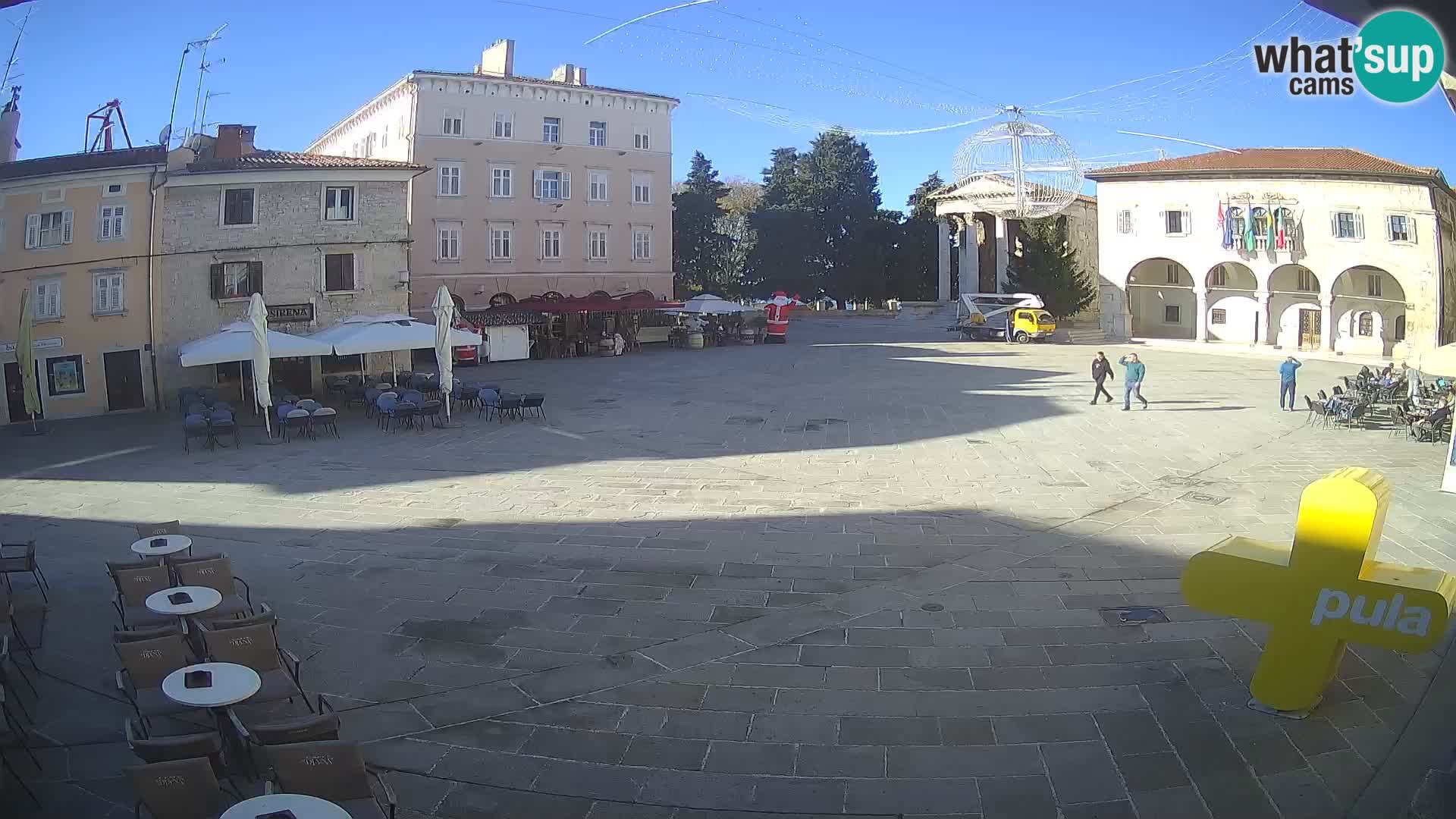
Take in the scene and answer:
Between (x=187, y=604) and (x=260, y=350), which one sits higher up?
(x=260, y=350)

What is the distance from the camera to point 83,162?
22.6m

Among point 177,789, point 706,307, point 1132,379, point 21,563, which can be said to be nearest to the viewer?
point 177,789

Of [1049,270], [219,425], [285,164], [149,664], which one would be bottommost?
[149,664]

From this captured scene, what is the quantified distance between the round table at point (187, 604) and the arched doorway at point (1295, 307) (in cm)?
4102

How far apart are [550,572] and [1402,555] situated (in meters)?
8.23

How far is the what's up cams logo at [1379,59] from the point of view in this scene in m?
4.34

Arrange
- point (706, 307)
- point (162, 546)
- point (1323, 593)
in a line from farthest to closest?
point (706, 307), point (162, 546), point (1323, 593)

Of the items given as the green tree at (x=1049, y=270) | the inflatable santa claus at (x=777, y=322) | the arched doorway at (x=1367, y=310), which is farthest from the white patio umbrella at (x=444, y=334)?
the green tree at (x=1049, y=270)

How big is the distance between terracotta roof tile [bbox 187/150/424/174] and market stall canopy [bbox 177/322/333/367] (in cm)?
606

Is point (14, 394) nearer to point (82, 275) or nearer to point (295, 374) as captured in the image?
point (82, 275)

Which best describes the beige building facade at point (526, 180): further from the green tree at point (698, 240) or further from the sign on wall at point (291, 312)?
the green tree at point (698, 240)

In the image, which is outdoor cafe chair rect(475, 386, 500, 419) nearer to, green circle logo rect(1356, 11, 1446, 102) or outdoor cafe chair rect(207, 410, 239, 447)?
outdoor cafe chair rect(207, 410, 239, 447)

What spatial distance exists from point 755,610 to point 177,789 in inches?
185

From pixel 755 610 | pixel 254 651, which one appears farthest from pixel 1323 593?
pixel 254 651
